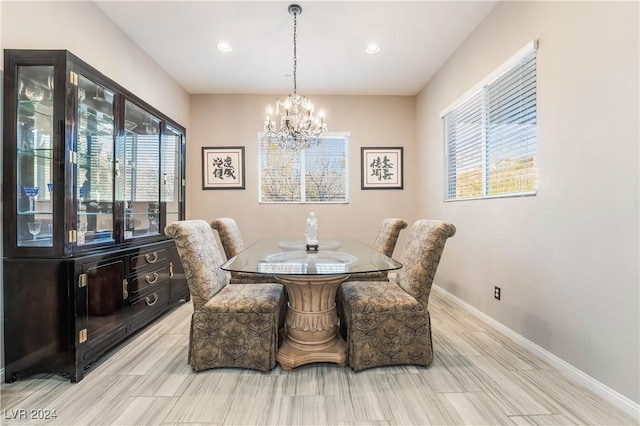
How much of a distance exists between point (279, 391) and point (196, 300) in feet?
2.55

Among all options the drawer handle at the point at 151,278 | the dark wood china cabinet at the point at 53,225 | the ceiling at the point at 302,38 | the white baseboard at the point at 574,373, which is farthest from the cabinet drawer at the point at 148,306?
the white baseboard at the point at 574,373

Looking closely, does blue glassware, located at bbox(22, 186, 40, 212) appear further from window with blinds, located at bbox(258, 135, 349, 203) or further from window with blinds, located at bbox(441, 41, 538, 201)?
window with blinds, located at bbox(441, 41, 538, 201)

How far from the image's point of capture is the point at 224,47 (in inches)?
120

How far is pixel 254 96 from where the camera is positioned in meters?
4.33

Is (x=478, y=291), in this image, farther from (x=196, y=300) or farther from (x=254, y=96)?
(x=254, y=96)

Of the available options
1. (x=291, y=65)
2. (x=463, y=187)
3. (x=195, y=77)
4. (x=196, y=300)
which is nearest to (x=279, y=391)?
(x=196, y=300)

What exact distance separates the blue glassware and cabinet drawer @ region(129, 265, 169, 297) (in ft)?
2.80

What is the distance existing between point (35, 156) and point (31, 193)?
0.77 ft

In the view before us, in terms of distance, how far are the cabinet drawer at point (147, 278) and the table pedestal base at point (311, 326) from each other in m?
1.35

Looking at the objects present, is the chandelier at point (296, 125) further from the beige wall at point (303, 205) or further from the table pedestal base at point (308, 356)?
the table pedestal base at point (308, 356)

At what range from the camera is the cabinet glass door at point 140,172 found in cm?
254

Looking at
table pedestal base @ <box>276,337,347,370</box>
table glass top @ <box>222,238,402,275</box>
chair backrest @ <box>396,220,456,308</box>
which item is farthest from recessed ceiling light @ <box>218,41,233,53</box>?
table pedestal base @ <box>276,337,347,370</box>

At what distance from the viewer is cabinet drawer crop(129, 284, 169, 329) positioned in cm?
243

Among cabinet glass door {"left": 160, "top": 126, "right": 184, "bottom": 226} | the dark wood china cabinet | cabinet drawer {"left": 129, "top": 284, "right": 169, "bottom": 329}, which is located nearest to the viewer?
the dark wood china cabinet
